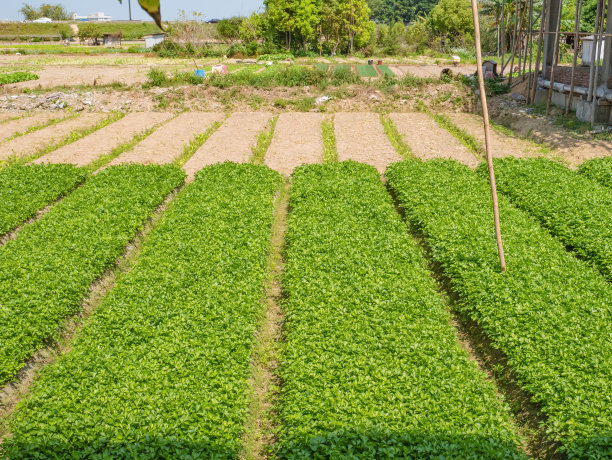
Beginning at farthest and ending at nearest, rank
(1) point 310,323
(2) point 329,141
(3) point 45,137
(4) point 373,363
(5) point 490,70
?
1. (5) point 490,70
2. (3) point 45,137
3. (2) point 329,141
4. (1) point 310,323
5. (4) point 373,363

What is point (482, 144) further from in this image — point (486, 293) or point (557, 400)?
point (557, 400)

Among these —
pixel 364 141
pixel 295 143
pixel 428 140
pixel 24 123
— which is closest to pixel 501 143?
pixel 428 140

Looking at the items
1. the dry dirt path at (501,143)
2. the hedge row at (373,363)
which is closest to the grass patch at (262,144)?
the hedge row at (373,363)

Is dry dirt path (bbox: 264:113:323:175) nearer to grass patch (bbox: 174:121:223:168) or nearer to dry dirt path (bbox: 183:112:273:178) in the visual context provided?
dry dirt path (bbox: 183:112:273:178)

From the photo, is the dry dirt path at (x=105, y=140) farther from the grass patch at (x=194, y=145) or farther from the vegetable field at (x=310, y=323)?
the vegetable field at (x=310, y=323)

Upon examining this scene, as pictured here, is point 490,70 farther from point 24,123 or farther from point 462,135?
point 24,123

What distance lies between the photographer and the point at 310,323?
7.44 meters

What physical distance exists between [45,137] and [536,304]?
1854 cm

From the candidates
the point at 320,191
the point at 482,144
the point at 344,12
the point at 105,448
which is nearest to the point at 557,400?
the point at 105,448

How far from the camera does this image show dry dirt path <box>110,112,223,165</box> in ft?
54.3

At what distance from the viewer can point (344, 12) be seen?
5097 cm

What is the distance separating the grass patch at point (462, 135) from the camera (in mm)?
17250

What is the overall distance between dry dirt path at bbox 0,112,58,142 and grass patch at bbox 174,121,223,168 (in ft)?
24.3

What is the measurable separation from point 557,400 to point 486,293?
225cm
